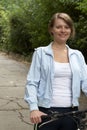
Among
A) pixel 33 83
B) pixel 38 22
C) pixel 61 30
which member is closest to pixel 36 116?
pixel 33 83

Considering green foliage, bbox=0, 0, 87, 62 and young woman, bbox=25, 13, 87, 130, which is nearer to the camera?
young woman, bbox=25, 13, 87, 130

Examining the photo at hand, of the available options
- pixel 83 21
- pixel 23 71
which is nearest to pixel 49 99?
pixel 83 21

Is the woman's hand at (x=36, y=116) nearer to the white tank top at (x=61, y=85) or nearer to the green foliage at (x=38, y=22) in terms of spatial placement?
the white tank top at (x=61, y=85)

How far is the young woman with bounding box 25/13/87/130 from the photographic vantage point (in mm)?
3590

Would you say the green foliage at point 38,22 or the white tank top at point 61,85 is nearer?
the white tank top at point 61,85

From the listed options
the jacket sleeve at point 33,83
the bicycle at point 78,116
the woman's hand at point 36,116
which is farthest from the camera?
the jacket sleeve at point 33,83

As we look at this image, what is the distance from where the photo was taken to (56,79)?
3609 mm

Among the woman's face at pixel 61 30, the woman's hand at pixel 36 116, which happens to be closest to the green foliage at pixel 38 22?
the woman's face at pixel 61 30

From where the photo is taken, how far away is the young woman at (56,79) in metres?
3.59

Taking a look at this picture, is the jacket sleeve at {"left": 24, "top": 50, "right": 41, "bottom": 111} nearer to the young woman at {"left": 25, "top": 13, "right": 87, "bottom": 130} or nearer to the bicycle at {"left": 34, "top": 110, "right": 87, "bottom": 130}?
the young woman at {"left": 25, "top": 13, "right": 87, "bottom": 130}

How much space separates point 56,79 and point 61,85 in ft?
0.22

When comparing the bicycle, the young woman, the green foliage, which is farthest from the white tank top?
the green foliage

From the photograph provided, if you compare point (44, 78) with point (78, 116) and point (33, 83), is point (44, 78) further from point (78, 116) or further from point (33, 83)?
point (78, 116)

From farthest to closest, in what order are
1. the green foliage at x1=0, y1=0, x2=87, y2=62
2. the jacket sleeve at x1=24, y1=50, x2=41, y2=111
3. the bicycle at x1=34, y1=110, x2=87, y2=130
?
the green foliage at x1=0, y1=0, x2=87, y2=62 < the jacket sleeve at x1=24, y1=50, x2=41, y2=111 < the bicycle at x1=34, y1=110, x2=87, y2=130
